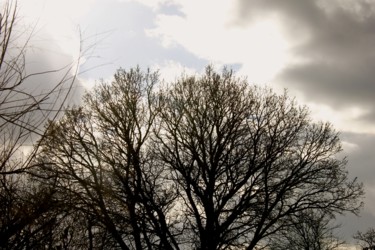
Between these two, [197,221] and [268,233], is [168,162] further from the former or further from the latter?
[268,233]

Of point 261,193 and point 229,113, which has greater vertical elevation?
point 229,113

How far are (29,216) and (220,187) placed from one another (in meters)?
16.7

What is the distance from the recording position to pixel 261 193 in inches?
731

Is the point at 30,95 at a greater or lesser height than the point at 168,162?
lesser

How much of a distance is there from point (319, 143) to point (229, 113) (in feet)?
14.0

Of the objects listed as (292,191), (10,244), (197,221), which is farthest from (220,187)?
(10,244)

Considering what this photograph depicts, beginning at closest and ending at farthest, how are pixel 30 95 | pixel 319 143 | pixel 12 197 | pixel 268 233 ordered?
pixel 30 95 → pixel 12 197 → pixel 268 233 → pixel 319 143

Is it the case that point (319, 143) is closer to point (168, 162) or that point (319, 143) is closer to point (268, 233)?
point (268, 233)

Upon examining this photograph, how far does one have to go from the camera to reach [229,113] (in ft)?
63.8

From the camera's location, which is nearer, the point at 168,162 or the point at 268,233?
the point at 268,233

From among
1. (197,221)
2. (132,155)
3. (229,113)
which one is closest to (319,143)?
→ (229,113)

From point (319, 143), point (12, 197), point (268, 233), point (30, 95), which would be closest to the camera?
point (30, 95)

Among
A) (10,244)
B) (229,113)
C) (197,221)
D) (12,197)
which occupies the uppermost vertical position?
(229,113)

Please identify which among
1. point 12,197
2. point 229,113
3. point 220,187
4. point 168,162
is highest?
point 229,113
